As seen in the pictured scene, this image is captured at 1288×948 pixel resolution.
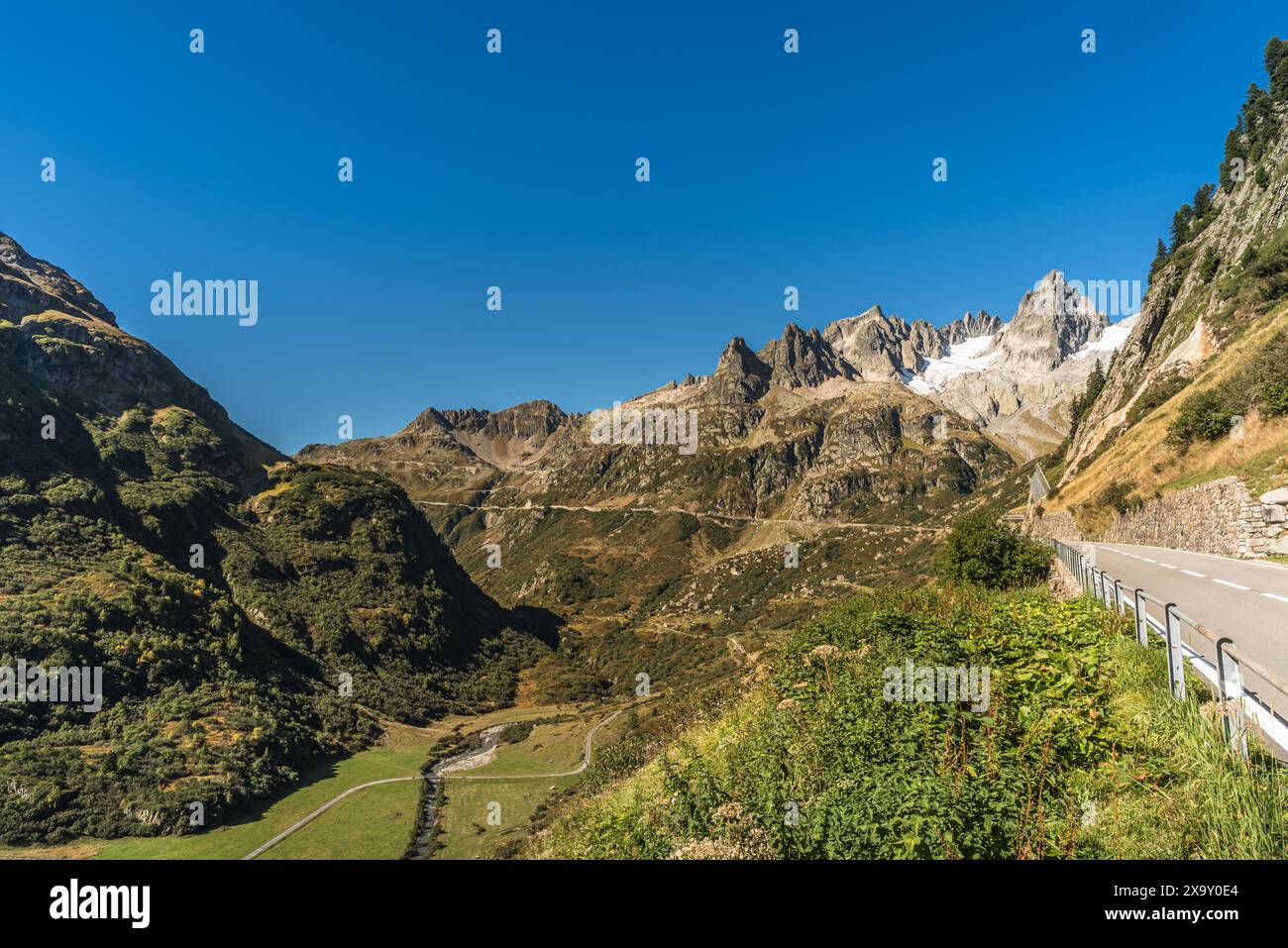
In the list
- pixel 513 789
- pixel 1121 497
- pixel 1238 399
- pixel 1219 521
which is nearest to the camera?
pixel 1219 521

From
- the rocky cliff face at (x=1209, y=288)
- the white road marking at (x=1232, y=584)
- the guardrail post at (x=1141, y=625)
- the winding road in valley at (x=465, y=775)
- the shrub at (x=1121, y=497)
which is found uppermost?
the rocky cliff face at (x=1209, y=288)

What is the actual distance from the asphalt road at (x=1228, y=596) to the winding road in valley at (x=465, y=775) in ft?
254

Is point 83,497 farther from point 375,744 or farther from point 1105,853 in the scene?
point 1105,853

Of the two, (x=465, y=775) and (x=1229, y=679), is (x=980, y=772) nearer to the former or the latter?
(x=1229, y=679)

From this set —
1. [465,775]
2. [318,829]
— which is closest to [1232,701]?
[318,829]

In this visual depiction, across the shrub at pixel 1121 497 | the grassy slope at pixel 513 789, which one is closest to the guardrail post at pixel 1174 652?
the shrub at pixel 1121 497

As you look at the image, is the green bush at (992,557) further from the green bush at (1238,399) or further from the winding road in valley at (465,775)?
the winding road in valley at (465,775)

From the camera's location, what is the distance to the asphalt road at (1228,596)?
34.8 ft

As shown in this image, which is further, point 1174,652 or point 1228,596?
point 1228,596

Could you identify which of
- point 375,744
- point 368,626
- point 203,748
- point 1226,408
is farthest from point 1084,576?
point 368,626

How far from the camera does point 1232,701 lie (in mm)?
7105

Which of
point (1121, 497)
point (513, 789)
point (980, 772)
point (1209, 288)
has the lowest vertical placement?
point (513, 789)

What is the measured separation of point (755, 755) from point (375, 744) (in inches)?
4428

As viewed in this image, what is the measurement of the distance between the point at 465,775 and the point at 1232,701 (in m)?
100
